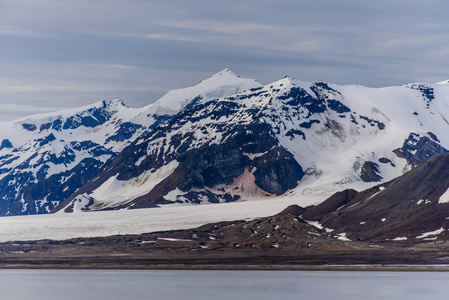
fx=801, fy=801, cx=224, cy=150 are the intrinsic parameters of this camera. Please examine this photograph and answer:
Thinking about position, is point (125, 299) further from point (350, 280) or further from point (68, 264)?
point (68, 264)

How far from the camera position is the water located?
4862 inches

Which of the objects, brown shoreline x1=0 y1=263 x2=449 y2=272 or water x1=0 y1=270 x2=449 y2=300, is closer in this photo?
water x1=0 y1=270 x2=449 y2=300

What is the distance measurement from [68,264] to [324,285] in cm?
7856

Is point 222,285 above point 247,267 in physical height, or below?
above

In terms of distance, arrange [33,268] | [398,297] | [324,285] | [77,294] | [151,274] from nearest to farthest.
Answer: [398,297] < [77,294] < [324,285] < [151,274] < [33,268]

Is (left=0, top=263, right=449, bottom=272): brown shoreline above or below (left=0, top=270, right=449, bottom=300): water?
below

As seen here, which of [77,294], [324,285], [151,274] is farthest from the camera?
[151,274]

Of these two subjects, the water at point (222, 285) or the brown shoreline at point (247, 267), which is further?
the brown shoreline at point (247, 267)

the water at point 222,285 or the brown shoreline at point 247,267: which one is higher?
the water at point 222,285

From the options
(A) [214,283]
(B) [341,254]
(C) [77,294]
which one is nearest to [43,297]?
(C) [77,294]

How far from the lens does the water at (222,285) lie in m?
124

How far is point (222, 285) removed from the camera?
460ft

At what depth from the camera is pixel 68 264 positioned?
194 meters

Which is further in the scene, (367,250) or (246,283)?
(367,250)
